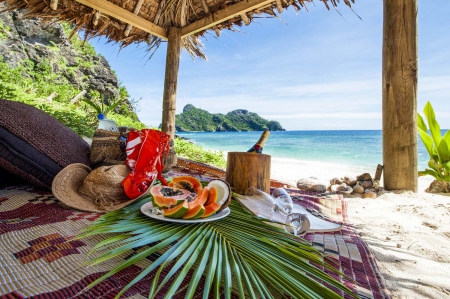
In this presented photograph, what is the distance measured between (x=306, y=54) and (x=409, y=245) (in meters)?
62.7

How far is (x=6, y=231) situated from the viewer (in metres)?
0.84

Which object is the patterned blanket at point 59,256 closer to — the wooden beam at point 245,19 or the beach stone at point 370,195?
the beach stone at point 370,195

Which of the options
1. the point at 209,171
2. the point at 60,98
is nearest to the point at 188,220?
the point at 209,171

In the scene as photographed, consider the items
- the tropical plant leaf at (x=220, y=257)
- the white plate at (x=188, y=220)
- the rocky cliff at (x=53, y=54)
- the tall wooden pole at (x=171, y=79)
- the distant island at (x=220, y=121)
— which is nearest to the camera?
the tropical plant leaf at (x=220, y=257)

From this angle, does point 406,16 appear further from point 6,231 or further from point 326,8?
point 6,231

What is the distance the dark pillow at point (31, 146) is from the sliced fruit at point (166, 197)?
74 centimetres

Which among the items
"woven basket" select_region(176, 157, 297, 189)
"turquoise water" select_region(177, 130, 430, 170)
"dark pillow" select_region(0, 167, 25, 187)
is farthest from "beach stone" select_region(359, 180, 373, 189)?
"turquoise water" select_region(177, 130, 430, 170)

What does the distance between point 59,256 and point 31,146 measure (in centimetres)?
88

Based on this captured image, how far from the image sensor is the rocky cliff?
1018 centimetres

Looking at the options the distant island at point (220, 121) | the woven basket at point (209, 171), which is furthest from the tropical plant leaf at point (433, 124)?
the distant island at point (220, 121)

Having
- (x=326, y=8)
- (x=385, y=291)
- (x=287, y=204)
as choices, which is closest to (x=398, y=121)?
(x=326, y=8)

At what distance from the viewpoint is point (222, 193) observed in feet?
3.31

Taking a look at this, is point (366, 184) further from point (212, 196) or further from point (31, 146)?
point (31, 146)

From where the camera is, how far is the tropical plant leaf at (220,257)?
550mm
